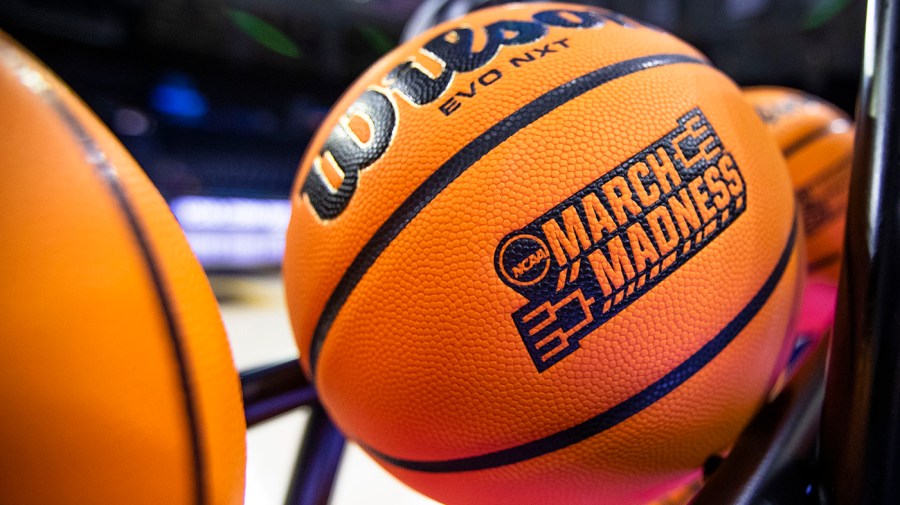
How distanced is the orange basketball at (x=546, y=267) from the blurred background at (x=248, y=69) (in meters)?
2.91

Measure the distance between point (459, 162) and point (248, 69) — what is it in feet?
14.3

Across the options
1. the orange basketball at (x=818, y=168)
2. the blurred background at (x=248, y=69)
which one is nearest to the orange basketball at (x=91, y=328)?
the orange basketball at (x=818, y=168)

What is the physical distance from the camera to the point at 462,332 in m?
0.44

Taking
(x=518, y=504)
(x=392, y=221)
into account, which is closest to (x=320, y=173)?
(x=392, y=221)

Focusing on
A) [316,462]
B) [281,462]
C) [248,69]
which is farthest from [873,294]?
[248,69]

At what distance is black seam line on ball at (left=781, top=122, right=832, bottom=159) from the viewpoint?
89 cm

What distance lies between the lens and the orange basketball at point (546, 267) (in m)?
0.43

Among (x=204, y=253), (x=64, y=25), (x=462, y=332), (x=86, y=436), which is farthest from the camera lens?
(x=204, y=253)

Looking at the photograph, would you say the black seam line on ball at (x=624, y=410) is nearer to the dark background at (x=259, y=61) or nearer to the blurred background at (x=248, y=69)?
the blurred background at (x=248, y=69)

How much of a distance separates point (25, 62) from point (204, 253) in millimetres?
4282

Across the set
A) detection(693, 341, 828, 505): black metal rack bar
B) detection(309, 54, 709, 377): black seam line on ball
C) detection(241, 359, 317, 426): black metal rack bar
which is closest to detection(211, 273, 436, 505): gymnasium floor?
detection(241, 359, 317, 426): black metal rack bar

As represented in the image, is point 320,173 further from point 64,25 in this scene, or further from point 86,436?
point 64,25

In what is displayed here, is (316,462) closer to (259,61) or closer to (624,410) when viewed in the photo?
(624,410)

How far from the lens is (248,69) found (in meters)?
4.39
